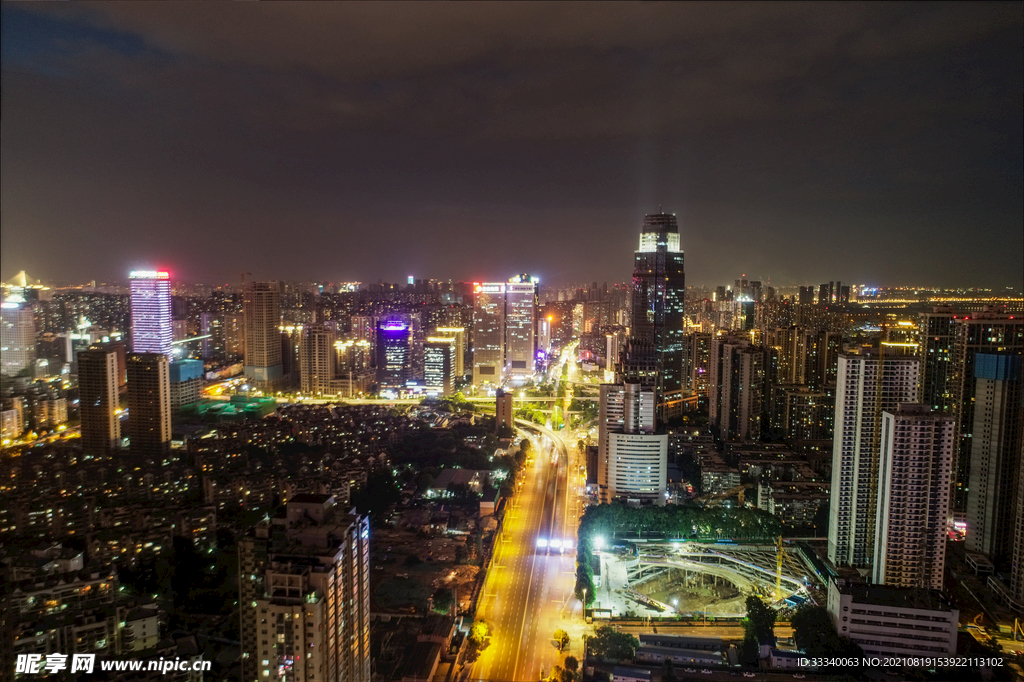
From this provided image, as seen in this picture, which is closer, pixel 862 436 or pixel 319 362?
pixel 862 436

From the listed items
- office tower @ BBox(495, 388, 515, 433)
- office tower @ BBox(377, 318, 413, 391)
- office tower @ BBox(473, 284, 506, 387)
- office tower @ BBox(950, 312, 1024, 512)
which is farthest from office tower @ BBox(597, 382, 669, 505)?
office tower @ BBox(473, 284, 506, 387)

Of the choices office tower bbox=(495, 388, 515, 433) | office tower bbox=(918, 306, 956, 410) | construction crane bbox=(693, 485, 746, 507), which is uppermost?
office tower bbox=(918, 306, 956, 410)

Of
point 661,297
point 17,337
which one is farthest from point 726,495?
point 17,337

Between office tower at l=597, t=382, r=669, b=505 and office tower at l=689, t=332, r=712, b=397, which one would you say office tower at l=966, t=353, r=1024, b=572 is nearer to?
office tower at l=597, t=382, r=669, b=505

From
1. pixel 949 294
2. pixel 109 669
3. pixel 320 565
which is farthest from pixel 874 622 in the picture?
pixel 109 669

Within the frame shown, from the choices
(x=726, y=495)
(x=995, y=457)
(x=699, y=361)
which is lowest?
(x=726, y=495)

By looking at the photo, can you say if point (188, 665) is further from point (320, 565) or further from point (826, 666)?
point (826, 666)

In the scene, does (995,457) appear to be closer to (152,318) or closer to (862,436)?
(862,436)
